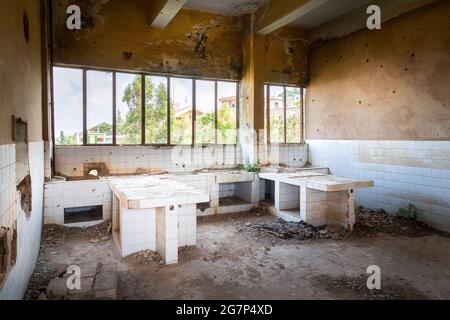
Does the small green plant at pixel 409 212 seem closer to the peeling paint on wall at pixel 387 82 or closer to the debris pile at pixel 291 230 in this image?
the peeling paint on wall at pixel 387 82

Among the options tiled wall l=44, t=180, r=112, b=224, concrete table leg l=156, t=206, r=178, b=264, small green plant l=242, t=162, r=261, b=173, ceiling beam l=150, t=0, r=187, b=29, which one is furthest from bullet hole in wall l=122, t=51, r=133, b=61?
concrete table leg l=156, t=206, r=178, b=264

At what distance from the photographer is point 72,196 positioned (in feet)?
16.2

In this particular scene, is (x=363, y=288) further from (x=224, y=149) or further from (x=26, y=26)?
(x=26, y=26)

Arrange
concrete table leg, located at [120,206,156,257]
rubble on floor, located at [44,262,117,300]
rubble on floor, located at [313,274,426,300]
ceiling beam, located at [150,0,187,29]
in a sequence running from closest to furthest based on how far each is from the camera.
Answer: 1. rubble on floor, located at [44,262,117,300]
2. rubble on floor, located at [313,274,426,300]
3. concrete table leg, located at [120,206,156,257]
4. ceiling beam, located at [150,0,187,29]

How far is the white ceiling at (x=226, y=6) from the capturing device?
236 inches

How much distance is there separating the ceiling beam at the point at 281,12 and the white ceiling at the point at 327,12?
2.20ft

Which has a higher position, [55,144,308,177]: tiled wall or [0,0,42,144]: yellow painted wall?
[0,0,42,144]: yellow painted wall

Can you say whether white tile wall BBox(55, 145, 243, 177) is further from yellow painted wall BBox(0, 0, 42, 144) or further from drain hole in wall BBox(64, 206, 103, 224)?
yellow painted wall BBox(0, 0, 42, 144)

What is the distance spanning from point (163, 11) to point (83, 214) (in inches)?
142

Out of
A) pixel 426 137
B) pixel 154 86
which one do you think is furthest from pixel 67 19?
pixel 426 137

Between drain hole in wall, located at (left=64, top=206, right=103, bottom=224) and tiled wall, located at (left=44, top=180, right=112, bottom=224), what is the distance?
19cm

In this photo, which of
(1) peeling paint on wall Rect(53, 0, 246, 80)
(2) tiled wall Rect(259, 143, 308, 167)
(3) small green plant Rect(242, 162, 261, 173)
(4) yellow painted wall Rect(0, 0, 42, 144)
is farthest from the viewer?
(2) tiled wall Rect(259, 143, 308, 167)

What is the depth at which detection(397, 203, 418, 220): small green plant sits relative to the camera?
5.19 metres

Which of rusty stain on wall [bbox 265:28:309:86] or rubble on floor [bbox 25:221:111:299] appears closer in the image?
rubble on floor [bbox 25:221:111:299]
